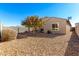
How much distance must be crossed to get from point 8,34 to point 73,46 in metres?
1.14

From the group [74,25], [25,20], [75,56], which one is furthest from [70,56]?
[25,20]

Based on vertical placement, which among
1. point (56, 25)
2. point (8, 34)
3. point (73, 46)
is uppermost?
point (56, 25)

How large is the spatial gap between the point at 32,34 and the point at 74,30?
72 centimetres

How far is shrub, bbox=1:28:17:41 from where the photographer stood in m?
6.71

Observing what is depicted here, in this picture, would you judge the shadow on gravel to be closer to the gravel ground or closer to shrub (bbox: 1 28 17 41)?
the gravel ground

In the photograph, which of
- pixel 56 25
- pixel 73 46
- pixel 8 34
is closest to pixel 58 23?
pixel 56 25

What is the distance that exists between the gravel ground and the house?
10 cm

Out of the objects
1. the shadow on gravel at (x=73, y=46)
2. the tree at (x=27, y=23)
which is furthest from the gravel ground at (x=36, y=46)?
the tree at (x=27, y=23)

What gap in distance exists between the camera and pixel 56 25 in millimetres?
6676

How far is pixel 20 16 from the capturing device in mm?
6617

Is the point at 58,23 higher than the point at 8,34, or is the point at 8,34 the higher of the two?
the point at 58,23

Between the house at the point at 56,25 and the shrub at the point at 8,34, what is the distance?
525mm

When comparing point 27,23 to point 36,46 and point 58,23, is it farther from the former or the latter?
point 58,23

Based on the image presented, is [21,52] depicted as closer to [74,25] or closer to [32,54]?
[32,54]
